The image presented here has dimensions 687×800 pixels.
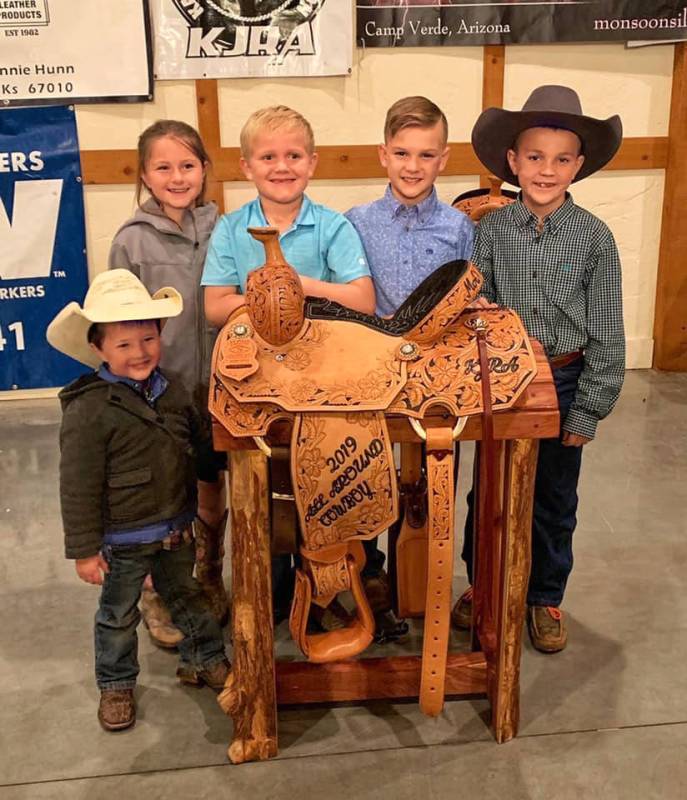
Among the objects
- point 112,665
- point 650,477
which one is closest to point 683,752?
point 112,665

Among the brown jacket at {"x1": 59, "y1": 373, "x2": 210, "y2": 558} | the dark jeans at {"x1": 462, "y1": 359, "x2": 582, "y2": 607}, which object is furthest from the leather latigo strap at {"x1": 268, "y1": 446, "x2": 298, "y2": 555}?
the dark jeans at {"x1": 462, "y1": 359, "x2": 582, "y2": 607}

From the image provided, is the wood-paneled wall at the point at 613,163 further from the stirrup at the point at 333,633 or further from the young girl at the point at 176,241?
the stirrup at the point at 333,633

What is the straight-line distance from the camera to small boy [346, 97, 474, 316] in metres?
2.33

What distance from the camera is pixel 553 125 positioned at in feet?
7.27

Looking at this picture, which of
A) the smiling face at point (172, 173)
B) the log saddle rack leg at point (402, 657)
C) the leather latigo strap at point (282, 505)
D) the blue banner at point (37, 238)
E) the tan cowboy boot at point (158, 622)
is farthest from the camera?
the blue banner at point (37, 238)

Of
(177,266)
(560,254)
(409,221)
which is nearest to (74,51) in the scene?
(177,266)

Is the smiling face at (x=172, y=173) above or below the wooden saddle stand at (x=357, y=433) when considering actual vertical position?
above

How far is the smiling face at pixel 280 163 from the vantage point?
2.17 metres

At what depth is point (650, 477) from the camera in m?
3.59

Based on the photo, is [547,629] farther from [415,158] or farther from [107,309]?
[107,309]

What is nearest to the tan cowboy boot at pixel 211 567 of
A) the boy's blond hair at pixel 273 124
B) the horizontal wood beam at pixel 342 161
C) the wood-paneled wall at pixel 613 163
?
the boy's blond hair at pixel 273 124

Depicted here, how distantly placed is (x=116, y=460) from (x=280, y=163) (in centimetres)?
83

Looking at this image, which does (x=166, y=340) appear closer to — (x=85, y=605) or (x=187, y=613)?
(x=187, y=613)

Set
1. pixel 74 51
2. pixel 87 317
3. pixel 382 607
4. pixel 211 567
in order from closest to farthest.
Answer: pixel 87 317
pixel 382 607
pixel 211 567
pixel 74 51
